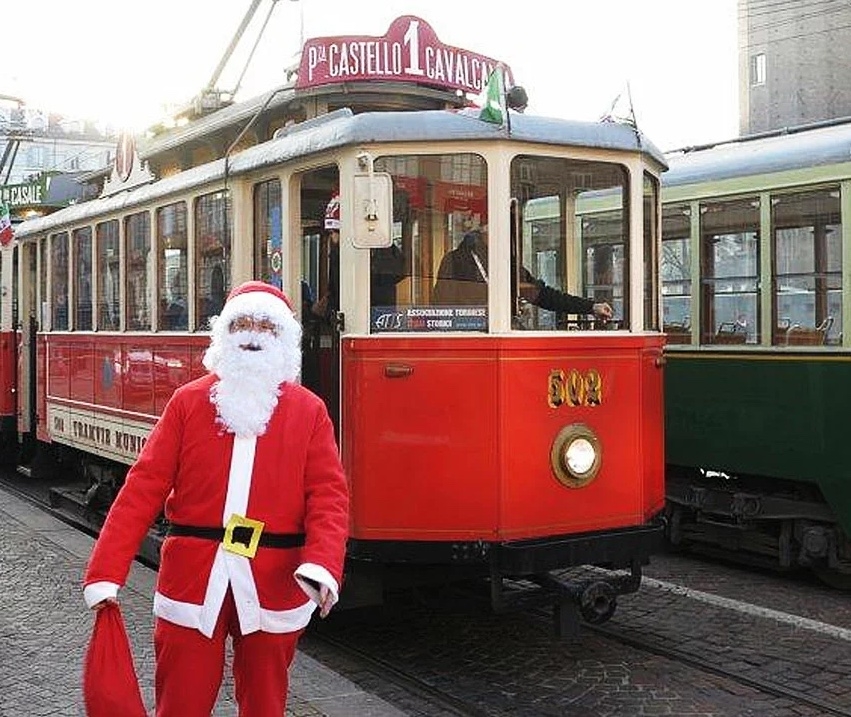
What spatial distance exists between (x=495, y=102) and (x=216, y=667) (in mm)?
3148

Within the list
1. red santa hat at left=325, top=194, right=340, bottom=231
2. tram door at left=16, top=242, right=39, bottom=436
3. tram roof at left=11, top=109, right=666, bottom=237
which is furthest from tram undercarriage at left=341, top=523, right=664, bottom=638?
tram door at left=16, top=242, right=39, bottom=436

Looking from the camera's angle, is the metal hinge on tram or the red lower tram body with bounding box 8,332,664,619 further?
the metal hinge on tram

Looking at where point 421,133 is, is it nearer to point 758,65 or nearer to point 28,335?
point 28,335

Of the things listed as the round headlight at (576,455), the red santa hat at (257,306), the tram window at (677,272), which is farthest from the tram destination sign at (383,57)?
the red santa hat at (257,306)

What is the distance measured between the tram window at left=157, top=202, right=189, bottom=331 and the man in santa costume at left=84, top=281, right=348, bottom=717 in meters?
3.84

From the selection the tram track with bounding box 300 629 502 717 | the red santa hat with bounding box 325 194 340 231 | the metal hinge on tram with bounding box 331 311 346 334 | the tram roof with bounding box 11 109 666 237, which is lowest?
the tram track with bounding box 300 629 502 717

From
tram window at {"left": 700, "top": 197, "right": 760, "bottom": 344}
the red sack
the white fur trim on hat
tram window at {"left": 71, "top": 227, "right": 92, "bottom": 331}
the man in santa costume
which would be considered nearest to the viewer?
the red sack

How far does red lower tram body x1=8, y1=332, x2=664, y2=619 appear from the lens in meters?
5.48

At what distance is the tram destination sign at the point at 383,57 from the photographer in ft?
20.9

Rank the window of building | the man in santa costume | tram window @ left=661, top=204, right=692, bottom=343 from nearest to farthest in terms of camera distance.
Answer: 1. the man in santa costume
2. tram window @ left=661, top=204, right=692, bottom=343
3. the window of building

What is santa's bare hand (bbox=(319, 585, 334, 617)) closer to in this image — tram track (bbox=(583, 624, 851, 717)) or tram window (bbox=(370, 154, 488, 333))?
tram window (bbox=(370, 154, 488, 333))

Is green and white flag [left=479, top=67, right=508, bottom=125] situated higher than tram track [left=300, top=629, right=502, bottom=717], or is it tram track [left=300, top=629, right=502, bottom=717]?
green and white flag [left=479, top=67, right=508, bottom=125]

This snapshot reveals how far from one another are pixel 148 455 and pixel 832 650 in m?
4.26

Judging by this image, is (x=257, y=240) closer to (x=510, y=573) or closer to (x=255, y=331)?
(x=510, y=573)
